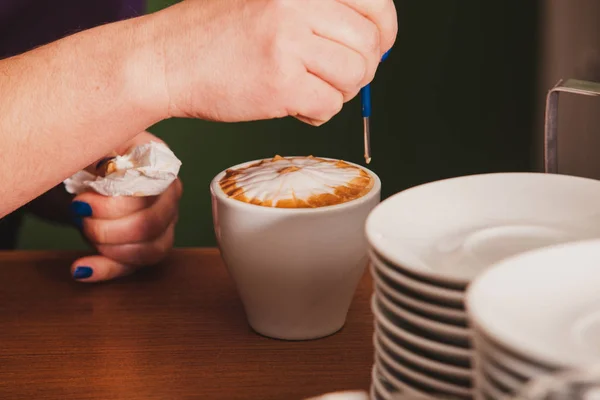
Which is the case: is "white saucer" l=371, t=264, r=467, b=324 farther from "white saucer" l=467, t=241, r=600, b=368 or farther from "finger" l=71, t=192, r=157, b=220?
"finger" l=71, t=192, r=157, b=220

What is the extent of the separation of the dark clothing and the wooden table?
27.3 inches

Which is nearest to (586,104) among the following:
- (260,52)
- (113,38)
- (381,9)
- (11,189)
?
(381,9)

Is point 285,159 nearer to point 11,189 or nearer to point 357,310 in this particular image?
point 357,310

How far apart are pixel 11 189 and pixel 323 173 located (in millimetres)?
400

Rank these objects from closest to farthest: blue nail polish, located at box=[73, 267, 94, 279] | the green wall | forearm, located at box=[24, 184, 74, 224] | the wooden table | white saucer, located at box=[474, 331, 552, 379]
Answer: white saucer, located at box=[474, 331, 552, 379], the wooden table, blue nail polish, located at box=[73, 267, 94, 279], forearm, located at box=[24, 184, 74, 224], the green wall

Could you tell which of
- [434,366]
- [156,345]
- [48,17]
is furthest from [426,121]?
[434,366]

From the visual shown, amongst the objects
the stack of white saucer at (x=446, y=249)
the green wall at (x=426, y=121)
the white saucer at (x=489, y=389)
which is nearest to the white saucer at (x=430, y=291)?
the stack of white saucer at (x=446, y=249)

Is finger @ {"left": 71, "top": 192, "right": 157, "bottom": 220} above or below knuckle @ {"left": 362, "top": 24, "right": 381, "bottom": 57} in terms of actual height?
below

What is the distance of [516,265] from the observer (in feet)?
1.68

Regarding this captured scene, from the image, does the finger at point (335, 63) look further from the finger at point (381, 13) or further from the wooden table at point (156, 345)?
the wooden table at point (156, 345)

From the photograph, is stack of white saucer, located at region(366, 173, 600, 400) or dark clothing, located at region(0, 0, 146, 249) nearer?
stack of white saucer, located at region(366, 173, 600, 400)

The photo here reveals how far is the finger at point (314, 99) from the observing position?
92 centimetres

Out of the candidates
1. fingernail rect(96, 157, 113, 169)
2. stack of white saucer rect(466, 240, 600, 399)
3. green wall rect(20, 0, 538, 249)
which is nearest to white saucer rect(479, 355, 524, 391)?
stack of white saucer rect(466, 240, 600, 399)

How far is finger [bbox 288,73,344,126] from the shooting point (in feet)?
3.02
